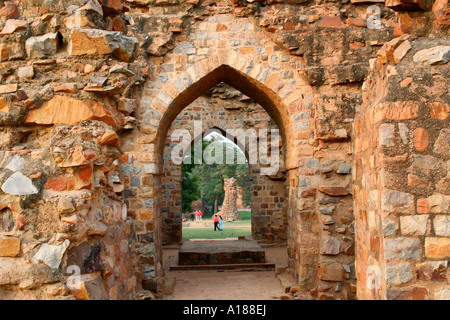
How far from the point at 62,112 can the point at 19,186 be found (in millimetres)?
472

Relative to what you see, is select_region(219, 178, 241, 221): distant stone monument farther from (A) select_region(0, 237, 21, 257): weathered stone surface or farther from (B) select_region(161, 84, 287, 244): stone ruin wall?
(A) select_region(0, 237, 21, 257): weathered stone surface

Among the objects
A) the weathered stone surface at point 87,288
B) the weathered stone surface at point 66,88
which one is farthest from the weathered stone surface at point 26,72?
the weathered stone surface at point 87,288

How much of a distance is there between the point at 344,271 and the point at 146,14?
15.8ft

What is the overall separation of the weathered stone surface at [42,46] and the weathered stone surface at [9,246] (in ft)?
3.39

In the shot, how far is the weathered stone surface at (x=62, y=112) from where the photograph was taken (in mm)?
2100

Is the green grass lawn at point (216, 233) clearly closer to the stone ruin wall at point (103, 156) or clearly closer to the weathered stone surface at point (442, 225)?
the stone ruin wall at point (103, 156)

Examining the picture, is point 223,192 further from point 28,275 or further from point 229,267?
point 28,275

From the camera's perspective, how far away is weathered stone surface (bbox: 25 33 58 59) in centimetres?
220

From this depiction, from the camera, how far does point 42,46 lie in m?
2.21

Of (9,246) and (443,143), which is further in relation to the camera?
(443,143)

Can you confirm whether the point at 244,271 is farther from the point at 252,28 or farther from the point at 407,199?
the point at 407,199

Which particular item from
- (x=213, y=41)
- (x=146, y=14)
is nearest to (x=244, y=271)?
(x=213, y=41)

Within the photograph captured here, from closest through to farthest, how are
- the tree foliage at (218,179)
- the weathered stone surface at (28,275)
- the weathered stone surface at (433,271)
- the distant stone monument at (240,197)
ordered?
the weathered stone surface at (28,275) < the weathered stone surface at (433,271) < the tree foliage at (218,179) < the distant stone monument at (240,197)

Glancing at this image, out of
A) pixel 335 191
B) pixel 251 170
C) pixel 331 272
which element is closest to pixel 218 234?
pixel 251 170
